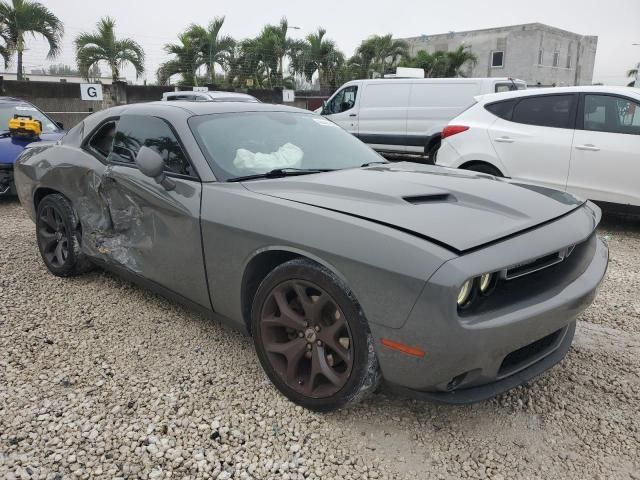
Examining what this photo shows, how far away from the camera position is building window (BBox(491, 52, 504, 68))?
1427 inches

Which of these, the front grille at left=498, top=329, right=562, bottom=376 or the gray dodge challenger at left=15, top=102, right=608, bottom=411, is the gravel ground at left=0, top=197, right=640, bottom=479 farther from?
the front grille at left=498, top=329, right=562, bottom=376

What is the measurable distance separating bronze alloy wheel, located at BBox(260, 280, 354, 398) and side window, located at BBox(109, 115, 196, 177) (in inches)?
37.9

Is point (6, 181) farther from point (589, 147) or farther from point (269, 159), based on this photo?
point (589, 147)

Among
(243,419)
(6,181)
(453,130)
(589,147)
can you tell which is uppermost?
(453,130)

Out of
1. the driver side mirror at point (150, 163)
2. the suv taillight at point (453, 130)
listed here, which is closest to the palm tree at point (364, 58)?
the suv taillight at point (453, 130)

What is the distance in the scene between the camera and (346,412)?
243cm

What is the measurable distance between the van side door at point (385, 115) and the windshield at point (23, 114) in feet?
20.4

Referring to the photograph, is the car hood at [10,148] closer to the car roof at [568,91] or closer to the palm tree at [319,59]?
the car roof at [568,91]

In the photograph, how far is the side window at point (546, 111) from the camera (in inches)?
220

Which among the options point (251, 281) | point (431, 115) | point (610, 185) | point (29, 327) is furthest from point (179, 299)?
point (431, 115)

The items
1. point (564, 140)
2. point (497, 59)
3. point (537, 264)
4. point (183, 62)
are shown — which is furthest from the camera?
point (497, 59)

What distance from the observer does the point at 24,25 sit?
55.1ft

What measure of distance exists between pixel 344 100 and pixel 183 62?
487 inches

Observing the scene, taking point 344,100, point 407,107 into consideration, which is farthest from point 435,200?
point 344,100
